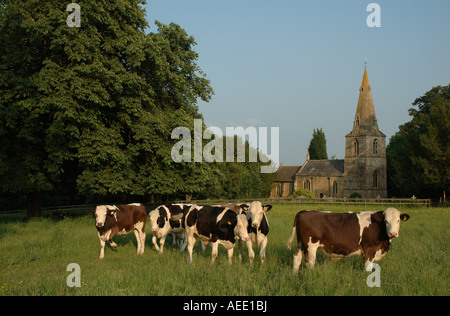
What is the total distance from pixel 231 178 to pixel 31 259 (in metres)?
46.1

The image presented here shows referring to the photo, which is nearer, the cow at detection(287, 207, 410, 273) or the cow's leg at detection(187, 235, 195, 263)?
the cow at detection(287, 207, 410, 273)

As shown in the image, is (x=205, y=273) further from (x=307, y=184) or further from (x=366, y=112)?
(x=307, y=184)

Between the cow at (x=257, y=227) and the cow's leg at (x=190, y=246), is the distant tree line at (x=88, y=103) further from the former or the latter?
the cow at (x=257, y=227)

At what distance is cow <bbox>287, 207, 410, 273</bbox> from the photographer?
884cm

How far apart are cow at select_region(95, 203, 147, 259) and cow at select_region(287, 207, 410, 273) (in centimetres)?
636

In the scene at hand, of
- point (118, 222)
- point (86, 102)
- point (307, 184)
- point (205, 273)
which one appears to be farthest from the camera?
point (307, 184)

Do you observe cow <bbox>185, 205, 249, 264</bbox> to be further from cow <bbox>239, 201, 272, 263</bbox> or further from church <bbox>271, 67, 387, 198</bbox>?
church <bbox>271, 67, 387, 198</bbox>

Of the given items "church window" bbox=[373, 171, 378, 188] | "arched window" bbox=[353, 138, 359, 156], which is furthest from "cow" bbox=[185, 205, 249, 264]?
"arched window" bbox=[353, 138, 359, 156]

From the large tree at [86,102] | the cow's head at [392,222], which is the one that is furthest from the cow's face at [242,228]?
the large tree at [86,102]

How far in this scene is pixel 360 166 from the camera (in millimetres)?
70375

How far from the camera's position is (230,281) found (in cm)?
784

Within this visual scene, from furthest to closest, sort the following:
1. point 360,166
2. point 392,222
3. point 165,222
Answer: point 360,166 < point 165,222 < point 392,222

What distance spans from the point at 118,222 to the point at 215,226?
13.7ft

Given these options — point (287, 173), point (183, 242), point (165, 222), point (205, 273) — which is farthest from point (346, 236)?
point (287, 173)
